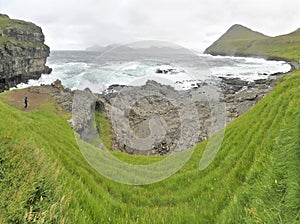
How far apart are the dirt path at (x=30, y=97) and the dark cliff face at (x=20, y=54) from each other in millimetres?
49219

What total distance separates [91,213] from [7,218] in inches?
71.2

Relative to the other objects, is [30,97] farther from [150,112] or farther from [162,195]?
[162,195]

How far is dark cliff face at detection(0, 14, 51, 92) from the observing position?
9388cm

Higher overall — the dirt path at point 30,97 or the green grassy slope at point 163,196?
the green grassy slope at point 163,196

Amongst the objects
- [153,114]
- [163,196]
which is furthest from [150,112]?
[163,196]

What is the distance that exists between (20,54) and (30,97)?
77844 mm

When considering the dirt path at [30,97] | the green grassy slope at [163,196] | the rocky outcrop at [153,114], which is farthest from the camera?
the dirt path at [30,97]

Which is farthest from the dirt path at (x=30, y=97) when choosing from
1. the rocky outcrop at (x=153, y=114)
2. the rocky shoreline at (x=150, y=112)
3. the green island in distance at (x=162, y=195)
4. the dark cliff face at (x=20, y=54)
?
the dark cliff face at (x=20, y=54)

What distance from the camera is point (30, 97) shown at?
134ft

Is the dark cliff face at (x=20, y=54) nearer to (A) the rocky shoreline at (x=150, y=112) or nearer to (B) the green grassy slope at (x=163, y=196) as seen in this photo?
(A) the rocky shoreline at (x=150, y=112)

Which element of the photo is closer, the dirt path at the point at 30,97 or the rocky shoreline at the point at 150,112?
the rocky shoreline at the point at 150,112

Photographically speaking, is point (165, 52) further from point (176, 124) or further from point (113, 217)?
point (176, 124)

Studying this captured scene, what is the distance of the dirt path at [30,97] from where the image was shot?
36.4 m

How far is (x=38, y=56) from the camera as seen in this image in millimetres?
124875
